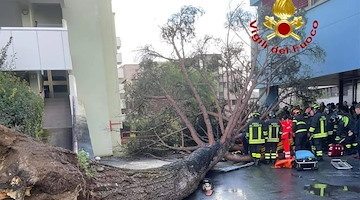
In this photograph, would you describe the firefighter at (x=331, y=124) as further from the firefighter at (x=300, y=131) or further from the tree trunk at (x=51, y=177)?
the tree trunk at (x=51, y=177)

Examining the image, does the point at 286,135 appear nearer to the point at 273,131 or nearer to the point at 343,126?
the point at 273,131

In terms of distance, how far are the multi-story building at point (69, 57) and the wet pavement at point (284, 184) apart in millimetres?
3603

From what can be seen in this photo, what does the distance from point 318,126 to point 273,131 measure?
1098 millimetres

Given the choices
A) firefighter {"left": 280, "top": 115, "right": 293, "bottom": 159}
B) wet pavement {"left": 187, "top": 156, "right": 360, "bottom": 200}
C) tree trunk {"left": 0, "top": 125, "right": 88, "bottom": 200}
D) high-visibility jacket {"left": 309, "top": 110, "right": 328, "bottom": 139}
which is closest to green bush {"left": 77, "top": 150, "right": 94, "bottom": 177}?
tree trunk {"left": 0, "top": 125, "right": 88, "bottom": 200}

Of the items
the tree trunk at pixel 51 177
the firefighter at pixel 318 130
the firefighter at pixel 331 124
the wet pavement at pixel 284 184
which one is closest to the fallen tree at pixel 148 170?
the tree trunk at pixel 51 177

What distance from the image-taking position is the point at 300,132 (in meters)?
7.15

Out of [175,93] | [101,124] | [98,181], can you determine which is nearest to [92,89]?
[101,124]

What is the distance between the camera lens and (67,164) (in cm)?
259

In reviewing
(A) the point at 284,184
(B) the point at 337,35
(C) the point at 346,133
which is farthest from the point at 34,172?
(B) the point at 337,35

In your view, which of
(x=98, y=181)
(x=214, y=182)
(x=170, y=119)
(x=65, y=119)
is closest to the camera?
(x=98, y=181)

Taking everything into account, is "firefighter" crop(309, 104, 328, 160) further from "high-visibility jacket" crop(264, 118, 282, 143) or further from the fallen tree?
the fallen tree

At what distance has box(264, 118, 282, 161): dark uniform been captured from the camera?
707 cm

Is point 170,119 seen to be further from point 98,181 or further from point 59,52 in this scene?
point 98,181

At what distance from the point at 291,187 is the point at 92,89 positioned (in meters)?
7.47
